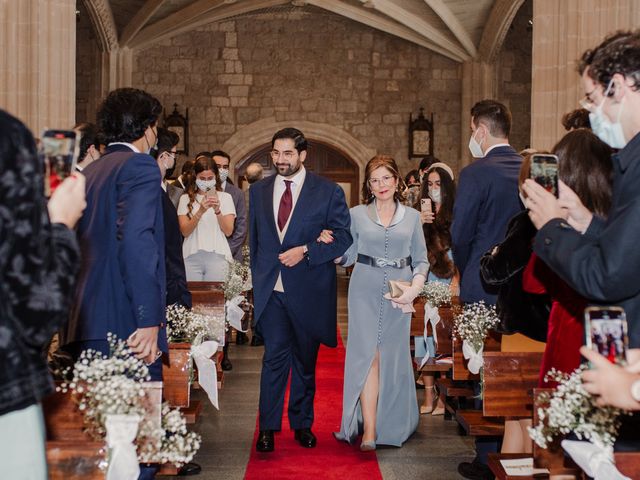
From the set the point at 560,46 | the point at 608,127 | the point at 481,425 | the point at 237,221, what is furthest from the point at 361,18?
the point at 608,127

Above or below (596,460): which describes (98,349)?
above

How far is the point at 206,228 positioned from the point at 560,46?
364 cm

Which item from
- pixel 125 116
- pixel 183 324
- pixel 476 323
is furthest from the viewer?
pixel 183 324

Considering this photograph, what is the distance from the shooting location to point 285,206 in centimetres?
468

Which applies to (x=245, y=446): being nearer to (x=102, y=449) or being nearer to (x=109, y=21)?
(x=102, y=449)

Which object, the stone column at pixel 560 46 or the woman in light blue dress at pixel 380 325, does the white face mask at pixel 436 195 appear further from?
the stone column at pixel 560 46

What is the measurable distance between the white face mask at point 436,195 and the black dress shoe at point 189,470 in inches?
104

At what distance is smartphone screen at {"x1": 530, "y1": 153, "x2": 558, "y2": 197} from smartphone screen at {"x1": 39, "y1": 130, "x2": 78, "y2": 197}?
3.91ft

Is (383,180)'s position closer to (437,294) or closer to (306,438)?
(437,294)

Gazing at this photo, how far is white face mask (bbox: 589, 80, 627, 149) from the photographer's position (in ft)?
6.67

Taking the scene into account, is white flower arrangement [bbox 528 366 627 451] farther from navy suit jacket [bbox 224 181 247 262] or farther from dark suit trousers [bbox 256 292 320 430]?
navy suit jacket [bbox 224 181 247 262]

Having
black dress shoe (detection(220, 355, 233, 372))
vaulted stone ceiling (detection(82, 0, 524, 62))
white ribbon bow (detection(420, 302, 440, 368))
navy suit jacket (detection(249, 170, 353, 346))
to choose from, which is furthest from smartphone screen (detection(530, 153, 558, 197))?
vaulted stone ceiling (detection(82, 0, 524, 62))

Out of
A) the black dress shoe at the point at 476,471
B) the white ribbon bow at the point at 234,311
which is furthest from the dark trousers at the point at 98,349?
the white ribbon bow at the point at 234,311

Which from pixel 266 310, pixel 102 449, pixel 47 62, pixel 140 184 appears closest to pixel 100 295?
pixel 140 184
